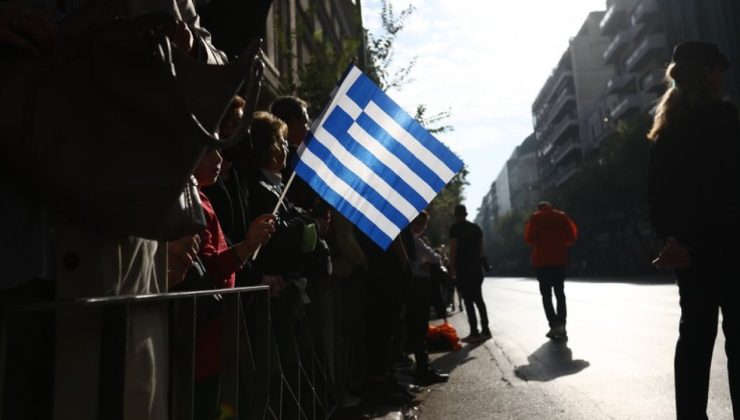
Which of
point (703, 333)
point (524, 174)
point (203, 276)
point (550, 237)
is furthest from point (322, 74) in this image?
point (524, 174)

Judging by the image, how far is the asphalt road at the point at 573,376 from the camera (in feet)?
14.0

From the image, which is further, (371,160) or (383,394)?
(383,394)

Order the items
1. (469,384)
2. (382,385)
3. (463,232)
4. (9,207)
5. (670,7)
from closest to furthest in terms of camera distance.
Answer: (9,207)
(382,385)
(469,384)
(463,232)
(670,7)

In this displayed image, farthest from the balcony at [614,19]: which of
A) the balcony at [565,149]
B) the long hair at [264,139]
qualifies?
the long hair at [264,139]

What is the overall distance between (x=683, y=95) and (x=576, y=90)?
8489 centimetres

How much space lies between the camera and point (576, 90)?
273ft

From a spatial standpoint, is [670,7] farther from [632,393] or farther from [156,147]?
[156,147]

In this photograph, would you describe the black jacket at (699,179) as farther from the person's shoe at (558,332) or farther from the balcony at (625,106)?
the balcony at (625,106)

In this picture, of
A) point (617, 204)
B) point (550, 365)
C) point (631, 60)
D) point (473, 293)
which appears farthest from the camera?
point (631, 60)

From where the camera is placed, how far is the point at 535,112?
114125 millimetres

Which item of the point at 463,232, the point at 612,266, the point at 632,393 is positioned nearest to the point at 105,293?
the point at 632,393

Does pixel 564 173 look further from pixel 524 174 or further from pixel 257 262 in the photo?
pixel 257 262

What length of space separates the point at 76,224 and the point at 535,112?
387 ft

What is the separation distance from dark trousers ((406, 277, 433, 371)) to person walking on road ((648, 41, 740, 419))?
9.27 ft
